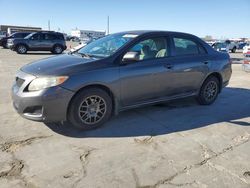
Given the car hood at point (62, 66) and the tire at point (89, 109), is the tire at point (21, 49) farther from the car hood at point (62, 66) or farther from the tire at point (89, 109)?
the tire at point (89, 109)

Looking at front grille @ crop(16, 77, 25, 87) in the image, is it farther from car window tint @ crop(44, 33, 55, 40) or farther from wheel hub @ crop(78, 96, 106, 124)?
car window tint @ crop(44, 33, 55, 40)

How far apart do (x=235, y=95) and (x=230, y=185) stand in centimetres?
486

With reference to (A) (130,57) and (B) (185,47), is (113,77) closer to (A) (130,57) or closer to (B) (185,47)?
(A) (130,57)

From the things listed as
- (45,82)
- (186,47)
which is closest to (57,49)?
(186,47)

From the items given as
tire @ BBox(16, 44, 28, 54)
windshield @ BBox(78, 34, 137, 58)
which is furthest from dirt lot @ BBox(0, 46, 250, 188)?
tire @ BBox(16, 44, 28, 54)

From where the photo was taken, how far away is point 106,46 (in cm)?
523

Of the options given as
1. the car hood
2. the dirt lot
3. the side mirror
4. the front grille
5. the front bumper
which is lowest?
the dirt lot

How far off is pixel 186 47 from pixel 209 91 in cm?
125

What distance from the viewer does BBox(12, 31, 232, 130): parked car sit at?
13.6 feet

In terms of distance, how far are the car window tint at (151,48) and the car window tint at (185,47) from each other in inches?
12.3

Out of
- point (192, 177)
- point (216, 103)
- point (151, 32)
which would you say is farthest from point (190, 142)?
point (216, 103)

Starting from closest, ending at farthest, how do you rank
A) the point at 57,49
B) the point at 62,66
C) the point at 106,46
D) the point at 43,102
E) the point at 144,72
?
1. the point at 43,102
2. the point at 62,66
3. the point at 144,72
4. the point at 106,46
5. the point at 57,49

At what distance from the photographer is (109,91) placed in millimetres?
4656

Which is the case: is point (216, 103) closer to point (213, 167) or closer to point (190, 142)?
point (190, 142)
